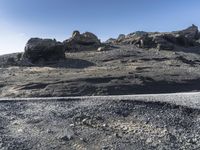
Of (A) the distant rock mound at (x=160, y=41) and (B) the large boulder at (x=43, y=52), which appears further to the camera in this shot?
(A) the distant rock mound at (x=160, y=41)

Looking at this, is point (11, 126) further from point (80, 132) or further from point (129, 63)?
point (129, 63)

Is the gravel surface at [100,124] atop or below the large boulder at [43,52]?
below

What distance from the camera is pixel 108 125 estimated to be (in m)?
12.7

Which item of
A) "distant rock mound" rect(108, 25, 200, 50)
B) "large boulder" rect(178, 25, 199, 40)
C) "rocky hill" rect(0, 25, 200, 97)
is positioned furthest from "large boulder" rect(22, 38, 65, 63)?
"large boulder" rect(178, 25, 199, 40)

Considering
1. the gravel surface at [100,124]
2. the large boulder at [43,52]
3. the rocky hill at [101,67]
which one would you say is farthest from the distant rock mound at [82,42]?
the gravel surface at [100,124]

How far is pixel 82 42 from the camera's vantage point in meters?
40.3

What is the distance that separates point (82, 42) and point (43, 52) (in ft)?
21.8

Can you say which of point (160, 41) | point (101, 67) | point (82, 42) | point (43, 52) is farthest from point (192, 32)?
point (101, 67)

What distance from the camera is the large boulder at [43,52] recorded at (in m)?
34.1

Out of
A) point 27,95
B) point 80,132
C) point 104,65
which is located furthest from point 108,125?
point 104,65

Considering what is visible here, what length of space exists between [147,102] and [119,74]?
1317 centimetres

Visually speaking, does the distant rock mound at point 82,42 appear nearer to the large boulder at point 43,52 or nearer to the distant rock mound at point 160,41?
the distant rock mound at point 160,41

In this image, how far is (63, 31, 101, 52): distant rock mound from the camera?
38781mm

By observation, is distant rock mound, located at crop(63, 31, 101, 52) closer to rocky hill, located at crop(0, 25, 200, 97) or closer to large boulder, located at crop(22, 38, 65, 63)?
rocky hill, located at crop(0, 25, 200, 97)
